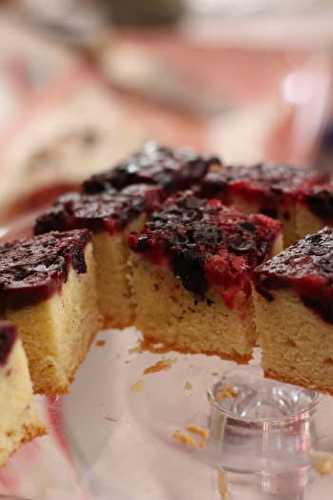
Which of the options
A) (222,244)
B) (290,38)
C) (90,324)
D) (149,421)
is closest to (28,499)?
(149,421)

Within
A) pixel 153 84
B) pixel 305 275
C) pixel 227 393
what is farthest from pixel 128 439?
pixel 153 84

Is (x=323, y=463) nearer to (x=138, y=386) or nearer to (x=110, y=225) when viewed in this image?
(x=138, y=386)

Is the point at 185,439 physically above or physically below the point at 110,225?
below

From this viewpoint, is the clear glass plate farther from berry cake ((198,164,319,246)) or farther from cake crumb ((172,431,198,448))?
berry cake ((198,164,319,246))

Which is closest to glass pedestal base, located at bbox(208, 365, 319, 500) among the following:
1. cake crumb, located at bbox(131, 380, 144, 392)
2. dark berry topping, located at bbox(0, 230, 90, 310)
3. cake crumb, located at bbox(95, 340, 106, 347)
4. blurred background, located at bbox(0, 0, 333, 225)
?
cake crumb, located at bbox(131, 380, 144, 392)

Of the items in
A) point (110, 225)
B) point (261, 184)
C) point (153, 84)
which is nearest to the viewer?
point (110, 225)

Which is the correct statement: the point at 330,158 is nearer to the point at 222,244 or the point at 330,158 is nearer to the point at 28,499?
the point at 222,244

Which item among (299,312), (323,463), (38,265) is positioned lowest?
(323,463)
